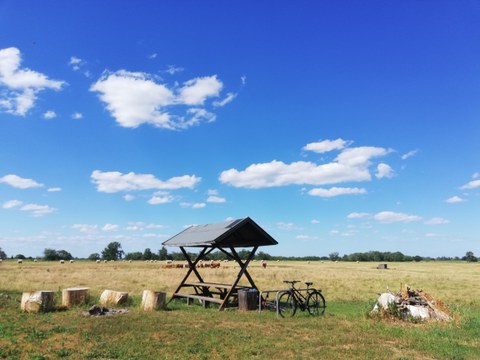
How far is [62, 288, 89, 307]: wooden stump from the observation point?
16562 mm

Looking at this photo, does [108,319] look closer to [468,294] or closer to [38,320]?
[38,320]

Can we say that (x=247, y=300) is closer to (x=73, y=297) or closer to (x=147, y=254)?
(x=73, y=297)

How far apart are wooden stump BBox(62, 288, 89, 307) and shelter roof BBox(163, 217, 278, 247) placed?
16.2 feet

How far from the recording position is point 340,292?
83.1 ft

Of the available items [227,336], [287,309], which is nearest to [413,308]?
[287,309]

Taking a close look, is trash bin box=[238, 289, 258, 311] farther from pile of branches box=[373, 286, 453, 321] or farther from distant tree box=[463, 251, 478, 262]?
distant tree box=[463, 251, 478, 262]

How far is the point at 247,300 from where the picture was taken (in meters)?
16.5

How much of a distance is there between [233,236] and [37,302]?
817 cm

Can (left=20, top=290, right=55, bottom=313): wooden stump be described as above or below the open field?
above

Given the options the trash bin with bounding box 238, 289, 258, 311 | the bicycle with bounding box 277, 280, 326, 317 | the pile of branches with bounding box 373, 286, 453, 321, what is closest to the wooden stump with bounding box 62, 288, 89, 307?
the trash bin with bounding box 238, 289, 258, 311

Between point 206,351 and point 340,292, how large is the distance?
17.4m

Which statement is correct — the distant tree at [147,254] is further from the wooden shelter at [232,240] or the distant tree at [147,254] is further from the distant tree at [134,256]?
the wooden shelter at [232,240]

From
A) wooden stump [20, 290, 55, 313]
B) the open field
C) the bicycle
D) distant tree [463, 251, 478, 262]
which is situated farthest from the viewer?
distant tree [463, 251, 478, 262]

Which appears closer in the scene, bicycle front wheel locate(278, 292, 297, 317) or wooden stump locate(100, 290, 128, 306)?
bicycle front wheel locate(278, 292, 297, 317)
